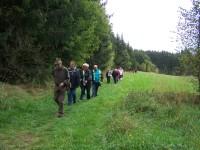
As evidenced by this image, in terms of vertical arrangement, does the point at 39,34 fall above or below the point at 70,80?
above

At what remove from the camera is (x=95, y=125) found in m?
15.4

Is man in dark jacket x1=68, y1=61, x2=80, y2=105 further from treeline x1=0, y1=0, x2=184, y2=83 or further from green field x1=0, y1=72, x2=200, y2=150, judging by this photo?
treeline x1=0, y1=0, x2=184, y2=83

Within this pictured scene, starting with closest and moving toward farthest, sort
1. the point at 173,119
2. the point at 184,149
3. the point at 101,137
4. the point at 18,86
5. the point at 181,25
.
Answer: the point at 184,149
the point at 101,137
the point at 173,119
the point at 18,86
the point at 181,25

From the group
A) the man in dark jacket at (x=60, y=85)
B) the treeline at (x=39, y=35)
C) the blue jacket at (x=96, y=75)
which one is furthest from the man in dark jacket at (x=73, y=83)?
the man in dark jacket at (x=60, y=85)

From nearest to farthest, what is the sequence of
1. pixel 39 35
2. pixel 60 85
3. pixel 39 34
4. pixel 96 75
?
pixel 60 85
pixel 96 75
pixel 39 34
pixel 39 35

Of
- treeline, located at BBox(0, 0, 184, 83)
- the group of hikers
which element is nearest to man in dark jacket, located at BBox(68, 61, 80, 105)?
the group of hikers

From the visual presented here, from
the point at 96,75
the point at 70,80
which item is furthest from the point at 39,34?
the point at 70,80

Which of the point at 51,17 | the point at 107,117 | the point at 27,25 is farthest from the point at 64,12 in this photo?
the point at 107,117

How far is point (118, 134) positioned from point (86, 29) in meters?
18.9

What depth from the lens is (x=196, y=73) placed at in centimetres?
2691

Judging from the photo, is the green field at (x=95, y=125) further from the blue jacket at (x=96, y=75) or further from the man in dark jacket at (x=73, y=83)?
the blue jacket at (x=96, y=75)

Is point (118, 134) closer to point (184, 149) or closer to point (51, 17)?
point (184, 149)

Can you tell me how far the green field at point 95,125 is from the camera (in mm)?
12094

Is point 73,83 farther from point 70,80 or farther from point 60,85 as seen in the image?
point 60,85
